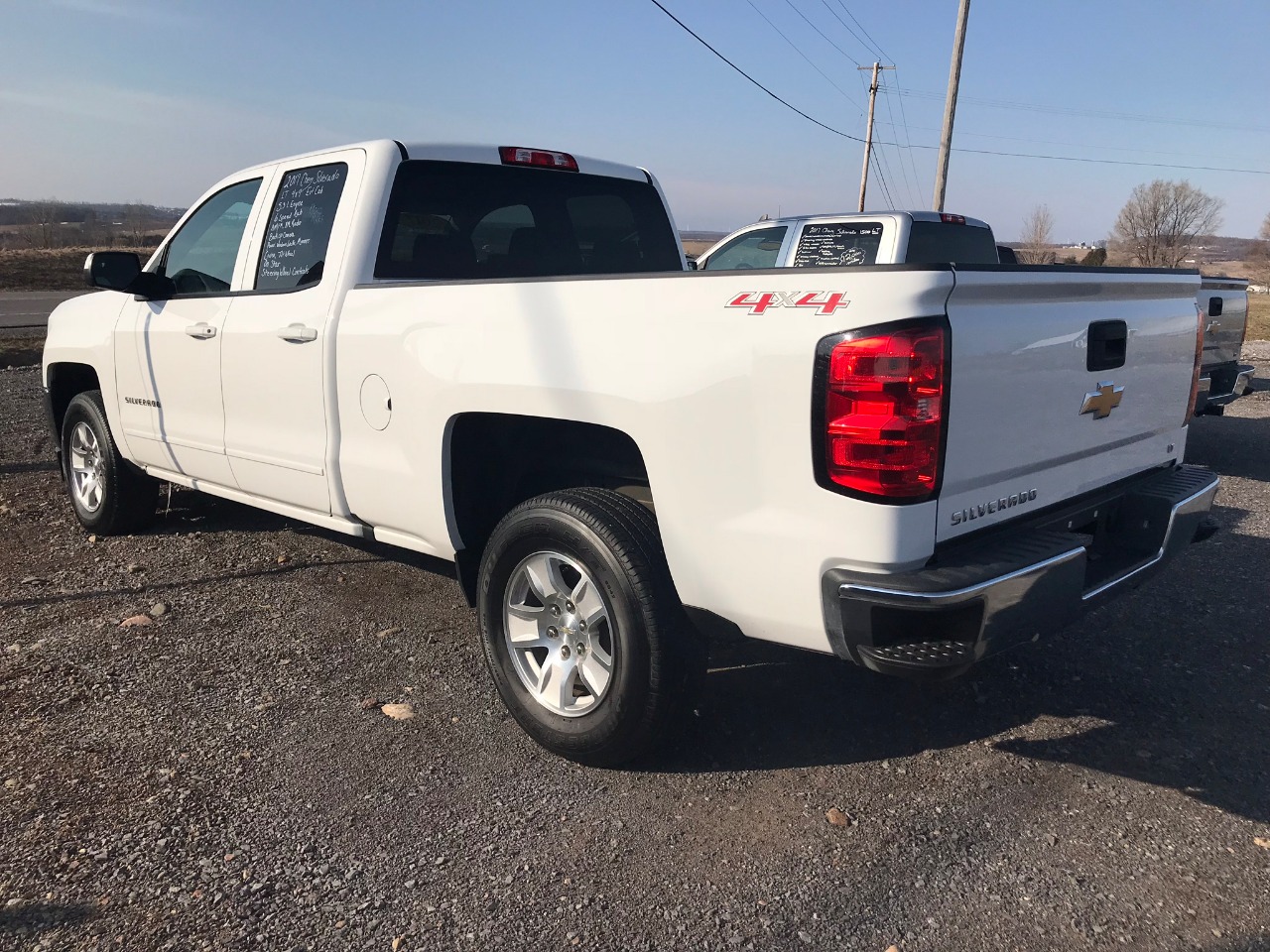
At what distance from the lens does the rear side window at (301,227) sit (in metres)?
4.10

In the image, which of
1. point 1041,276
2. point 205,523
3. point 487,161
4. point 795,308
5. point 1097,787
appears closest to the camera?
point 795,308

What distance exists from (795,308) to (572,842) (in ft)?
5.34

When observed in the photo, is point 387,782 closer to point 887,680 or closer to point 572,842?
point 572,842

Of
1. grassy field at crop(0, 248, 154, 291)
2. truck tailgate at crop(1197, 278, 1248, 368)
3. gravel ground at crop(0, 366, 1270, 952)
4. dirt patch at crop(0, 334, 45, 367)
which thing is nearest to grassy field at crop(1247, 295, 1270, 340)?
truck tailgate at crop(1197, 278, 1248, 368)

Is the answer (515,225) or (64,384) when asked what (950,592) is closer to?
(515,225)

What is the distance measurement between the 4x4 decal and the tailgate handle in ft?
3.35

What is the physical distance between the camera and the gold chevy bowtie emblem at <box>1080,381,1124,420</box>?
304cm

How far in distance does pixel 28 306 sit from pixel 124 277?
78.4 ft

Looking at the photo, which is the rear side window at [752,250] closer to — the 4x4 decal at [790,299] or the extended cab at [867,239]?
the extended cab at [867,239]

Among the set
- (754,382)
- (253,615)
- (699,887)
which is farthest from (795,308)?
(253,615)

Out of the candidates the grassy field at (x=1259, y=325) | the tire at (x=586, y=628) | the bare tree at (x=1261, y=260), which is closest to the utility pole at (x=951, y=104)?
the grassy field at (x=1259, y=325)

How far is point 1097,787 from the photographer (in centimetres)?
312

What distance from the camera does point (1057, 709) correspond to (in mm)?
3660

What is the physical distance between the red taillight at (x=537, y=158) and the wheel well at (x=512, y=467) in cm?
149
